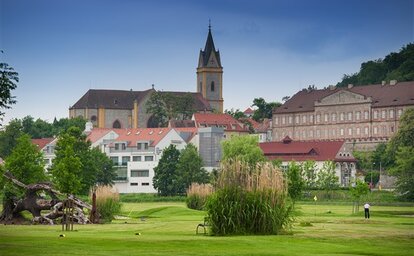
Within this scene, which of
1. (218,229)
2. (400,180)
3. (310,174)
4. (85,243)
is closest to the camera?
(85,243)

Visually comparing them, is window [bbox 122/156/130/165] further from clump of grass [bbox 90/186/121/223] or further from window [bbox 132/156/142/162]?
Answer: clump of grass [bbox 90/186/121/223]

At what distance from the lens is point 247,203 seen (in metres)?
51.8

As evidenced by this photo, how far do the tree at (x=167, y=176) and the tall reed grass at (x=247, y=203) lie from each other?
101575mm

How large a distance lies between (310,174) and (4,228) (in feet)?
313

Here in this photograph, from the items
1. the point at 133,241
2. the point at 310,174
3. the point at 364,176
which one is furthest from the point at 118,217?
the point at 364,176

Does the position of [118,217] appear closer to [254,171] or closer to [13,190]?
[13,190]

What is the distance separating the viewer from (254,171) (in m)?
54.7

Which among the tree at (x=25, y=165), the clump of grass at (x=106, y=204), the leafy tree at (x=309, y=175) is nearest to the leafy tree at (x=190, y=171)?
the leafy tree at (x=309, y=175)

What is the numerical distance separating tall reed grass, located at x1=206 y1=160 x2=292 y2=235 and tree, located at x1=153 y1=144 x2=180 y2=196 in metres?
102

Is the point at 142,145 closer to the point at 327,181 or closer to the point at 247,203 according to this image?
the point at 327,181

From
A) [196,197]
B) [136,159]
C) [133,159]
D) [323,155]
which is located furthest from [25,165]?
[323,155]

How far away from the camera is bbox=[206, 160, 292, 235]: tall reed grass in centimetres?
5150

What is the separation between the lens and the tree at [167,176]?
509 feet

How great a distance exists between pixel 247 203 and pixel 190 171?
103 metres
